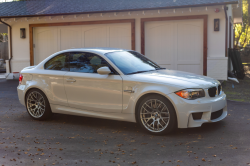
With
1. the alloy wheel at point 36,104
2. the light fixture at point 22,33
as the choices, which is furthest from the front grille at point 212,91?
the light fixture at point 22,33

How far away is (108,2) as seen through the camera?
15.8 m

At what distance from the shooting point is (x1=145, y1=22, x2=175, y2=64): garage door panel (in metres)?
14.3

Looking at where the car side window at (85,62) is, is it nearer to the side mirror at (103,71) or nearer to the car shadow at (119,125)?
the side mirror at (103,71)

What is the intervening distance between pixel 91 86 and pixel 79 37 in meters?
9.97

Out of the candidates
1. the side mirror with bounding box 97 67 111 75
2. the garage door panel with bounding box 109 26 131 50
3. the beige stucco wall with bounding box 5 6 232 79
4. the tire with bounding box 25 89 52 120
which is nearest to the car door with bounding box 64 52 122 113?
the side mirror with bounding box 97 67 111 75

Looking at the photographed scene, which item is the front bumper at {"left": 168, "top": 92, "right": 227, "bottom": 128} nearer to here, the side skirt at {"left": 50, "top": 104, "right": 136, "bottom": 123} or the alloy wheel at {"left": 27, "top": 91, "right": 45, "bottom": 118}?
the side skirt at {"left": 50, "top": 104, "right": 136, "bottom": 123}

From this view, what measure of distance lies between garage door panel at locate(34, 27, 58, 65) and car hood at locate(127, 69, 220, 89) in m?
11.0

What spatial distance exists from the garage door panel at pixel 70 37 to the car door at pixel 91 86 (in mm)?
9224

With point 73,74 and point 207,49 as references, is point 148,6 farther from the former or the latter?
point 73,74

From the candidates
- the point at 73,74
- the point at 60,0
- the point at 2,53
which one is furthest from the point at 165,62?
the point at 2,53

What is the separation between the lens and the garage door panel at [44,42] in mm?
16241

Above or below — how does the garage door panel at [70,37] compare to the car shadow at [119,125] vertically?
above

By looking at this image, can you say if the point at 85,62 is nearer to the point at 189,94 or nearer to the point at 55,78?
the point at 55,78

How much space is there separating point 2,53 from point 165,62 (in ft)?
64.6
